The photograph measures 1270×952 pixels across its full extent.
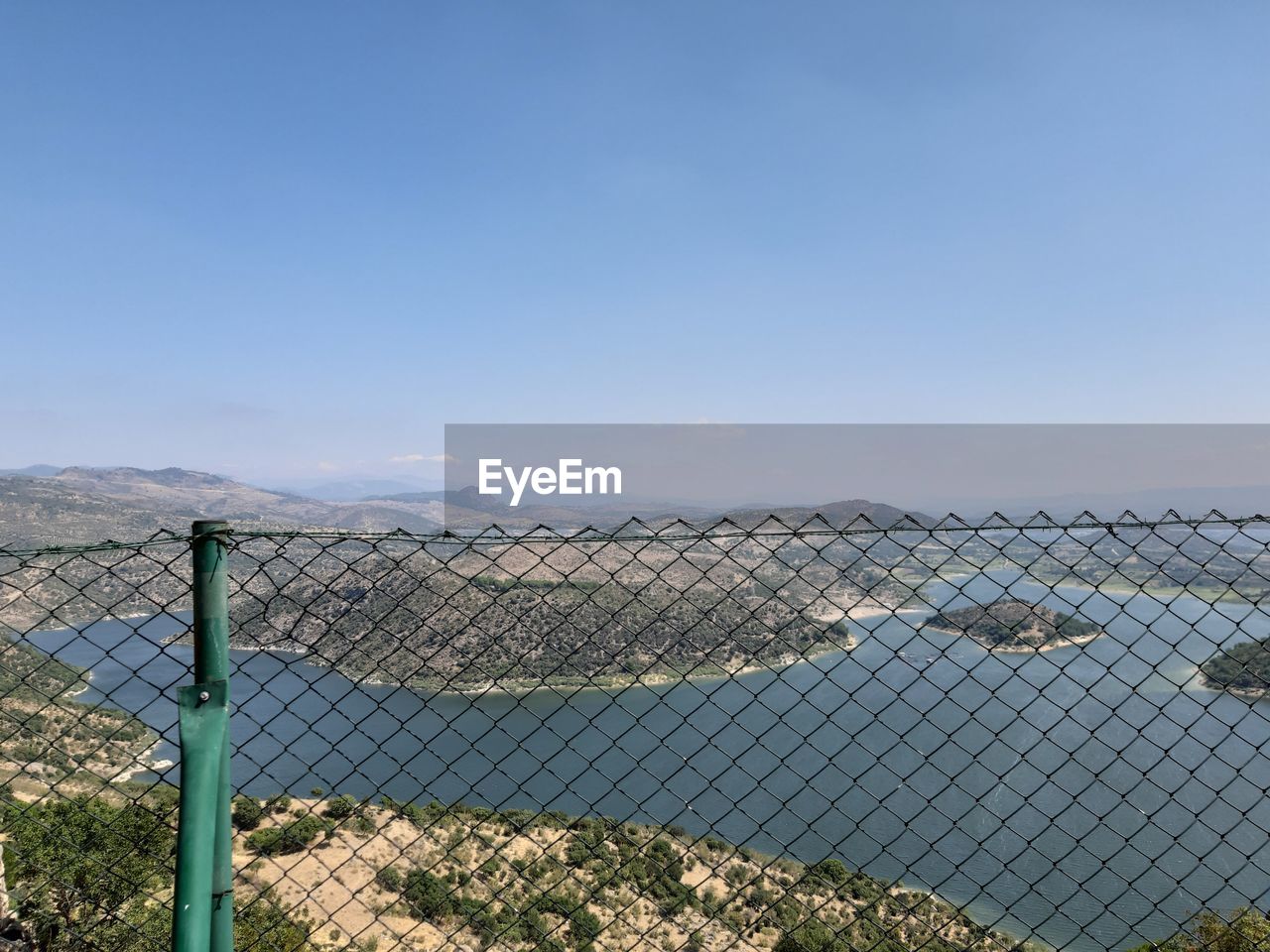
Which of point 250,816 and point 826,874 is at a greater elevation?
point 826,874

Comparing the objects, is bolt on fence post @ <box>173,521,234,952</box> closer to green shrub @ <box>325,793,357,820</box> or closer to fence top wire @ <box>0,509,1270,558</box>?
fence top wire @ <box>0,509,1270,558</box>

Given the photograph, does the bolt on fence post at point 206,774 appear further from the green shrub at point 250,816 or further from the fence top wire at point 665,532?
the green shrub at point 250,816

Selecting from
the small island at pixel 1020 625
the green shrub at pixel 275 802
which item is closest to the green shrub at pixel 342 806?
the green shrub at pixel 275 802

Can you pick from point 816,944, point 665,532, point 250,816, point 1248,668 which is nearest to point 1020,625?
point 1248,668

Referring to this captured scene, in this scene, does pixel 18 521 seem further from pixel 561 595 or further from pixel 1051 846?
pixel 1051 846

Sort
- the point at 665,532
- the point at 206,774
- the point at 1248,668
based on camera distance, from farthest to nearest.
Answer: the point at 1248,668, the point at 665,532, the point at 206,774

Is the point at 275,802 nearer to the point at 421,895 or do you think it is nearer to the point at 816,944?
the point at 421,895

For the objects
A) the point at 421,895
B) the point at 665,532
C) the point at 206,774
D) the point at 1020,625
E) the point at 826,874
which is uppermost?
the point at 665,532

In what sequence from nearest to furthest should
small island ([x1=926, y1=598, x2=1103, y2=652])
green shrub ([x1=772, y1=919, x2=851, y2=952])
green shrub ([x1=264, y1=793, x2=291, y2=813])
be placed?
green shrub ([x1=772, y1=919, x2=851, y2=952]) < small island ([x1=926, y1=598, x2=1103, y2=652]) < green shrub ([x1=264, y1=793, x2=291, y2=813])

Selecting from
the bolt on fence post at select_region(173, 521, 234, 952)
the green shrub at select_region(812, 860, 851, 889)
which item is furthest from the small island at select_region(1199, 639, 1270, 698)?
the bolt on fence post at select_region(173, 521, 234, 952)

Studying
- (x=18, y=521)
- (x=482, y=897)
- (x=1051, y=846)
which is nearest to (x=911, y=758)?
(x=1051, y=846)
